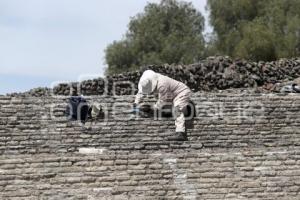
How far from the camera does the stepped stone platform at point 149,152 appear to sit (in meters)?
9.72

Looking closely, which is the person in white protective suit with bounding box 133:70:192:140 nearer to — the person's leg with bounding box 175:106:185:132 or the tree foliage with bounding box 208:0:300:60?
the person's leg with bounding box 175:106:185:132

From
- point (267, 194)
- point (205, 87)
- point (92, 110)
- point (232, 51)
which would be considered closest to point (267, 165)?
point (267, 194)

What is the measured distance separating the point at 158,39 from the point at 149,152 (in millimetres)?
23108

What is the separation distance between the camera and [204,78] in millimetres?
19141

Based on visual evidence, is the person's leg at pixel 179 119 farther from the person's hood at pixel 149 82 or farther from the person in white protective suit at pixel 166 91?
the person's hood at pixel 149 82

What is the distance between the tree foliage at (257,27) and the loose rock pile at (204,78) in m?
9.38

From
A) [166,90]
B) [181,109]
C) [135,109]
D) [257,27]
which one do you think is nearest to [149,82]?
[166,90]

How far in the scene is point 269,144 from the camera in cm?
1122

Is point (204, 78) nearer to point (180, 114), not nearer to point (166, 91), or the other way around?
point (166, 91)

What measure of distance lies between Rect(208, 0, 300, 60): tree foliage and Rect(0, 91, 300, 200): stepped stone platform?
1778 centimetres

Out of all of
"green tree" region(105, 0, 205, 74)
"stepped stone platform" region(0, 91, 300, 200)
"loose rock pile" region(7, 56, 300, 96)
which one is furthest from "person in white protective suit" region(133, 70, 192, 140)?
"green tree" region(105, 0, 205, 74)

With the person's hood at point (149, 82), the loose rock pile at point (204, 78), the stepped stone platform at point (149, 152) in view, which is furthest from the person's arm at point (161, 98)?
the loose rock pile at point (204, 78)

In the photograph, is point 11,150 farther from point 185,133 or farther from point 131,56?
point 131,56

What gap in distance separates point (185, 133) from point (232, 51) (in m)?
21.4
